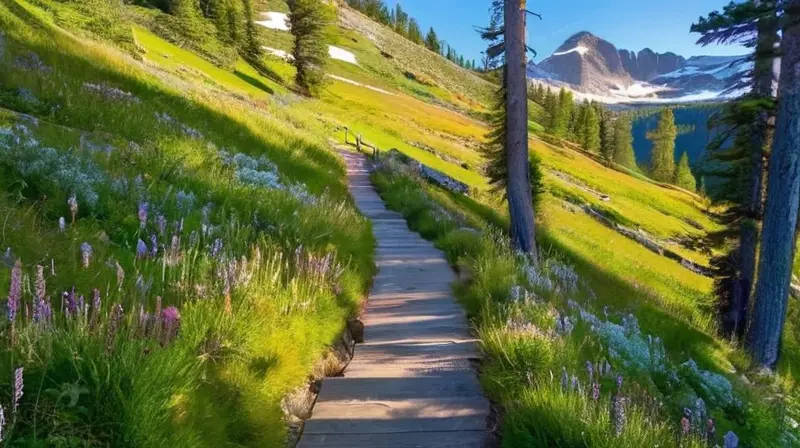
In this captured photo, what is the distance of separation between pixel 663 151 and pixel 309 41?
282 feet

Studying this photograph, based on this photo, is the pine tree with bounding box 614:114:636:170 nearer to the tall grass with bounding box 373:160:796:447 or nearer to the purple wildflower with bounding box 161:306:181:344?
the tall grass with bounding box 373:160:796:447

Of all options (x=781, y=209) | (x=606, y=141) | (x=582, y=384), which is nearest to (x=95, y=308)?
(x=582, y=384)

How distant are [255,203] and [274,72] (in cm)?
6297

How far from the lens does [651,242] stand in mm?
40094

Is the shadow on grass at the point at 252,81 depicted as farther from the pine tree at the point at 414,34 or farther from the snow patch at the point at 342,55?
the pine tree at the point at 414,34

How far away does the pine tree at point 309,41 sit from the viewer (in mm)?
59406

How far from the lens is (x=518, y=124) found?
1317 cm

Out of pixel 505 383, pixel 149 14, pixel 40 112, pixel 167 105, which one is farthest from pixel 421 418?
pixel 149 14

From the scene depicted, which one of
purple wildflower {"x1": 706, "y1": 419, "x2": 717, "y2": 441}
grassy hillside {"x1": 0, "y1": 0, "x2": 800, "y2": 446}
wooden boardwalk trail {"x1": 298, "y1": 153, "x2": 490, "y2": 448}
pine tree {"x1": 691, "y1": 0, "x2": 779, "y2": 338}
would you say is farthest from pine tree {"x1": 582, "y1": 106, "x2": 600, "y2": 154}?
purple wildflower {"x1": 706, "y1": 419, "x2": 717, "y2": 441}

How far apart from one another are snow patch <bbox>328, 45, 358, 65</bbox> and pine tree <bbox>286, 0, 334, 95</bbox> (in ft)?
152

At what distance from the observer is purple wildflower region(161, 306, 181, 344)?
302 centimetres

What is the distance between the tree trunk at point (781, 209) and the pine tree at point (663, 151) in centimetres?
10655

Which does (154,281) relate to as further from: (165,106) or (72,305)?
(165,106)

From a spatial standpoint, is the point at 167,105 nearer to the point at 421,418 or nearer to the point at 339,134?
the point at 421,418
